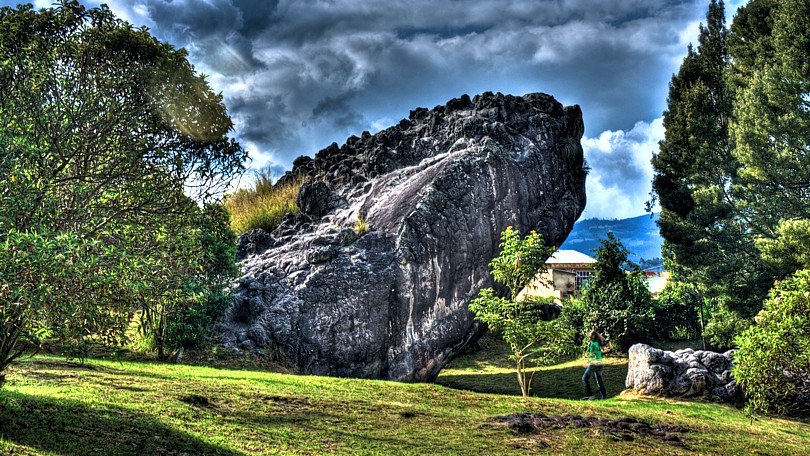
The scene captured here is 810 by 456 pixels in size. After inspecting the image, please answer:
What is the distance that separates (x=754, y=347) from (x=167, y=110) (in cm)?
1134

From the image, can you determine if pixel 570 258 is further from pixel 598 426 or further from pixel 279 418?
pixel 279 418

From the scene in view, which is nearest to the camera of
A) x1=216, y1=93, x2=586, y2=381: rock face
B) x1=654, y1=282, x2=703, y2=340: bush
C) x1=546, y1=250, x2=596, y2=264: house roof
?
x1=216, y1=93, x2=586, y2=381: rock face

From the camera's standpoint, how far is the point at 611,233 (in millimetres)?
27094

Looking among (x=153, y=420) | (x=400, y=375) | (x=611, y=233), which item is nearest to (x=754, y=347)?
(x=400, y=375)

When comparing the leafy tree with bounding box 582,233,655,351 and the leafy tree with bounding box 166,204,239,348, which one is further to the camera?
the leafy tree with bounding box 582,233,655,351

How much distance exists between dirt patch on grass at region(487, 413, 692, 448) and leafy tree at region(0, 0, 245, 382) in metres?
6.72

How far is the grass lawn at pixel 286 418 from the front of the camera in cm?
840

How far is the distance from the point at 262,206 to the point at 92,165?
1591 cm

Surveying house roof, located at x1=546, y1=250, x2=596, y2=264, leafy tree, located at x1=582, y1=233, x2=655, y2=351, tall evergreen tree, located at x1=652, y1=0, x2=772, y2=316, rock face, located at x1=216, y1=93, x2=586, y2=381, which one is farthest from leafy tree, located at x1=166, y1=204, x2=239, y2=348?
house roof, located at x1=546, y1=250, x2=596, y2=264

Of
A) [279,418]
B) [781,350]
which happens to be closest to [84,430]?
[279,418]

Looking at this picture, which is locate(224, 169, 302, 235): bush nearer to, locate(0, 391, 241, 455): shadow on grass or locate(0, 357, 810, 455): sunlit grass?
locate(0, 357, 810, 455): sunlit grass

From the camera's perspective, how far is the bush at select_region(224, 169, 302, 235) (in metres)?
23.6

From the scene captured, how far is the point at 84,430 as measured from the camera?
8273mm

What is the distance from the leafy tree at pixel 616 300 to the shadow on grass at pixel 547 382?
87.1 inches
